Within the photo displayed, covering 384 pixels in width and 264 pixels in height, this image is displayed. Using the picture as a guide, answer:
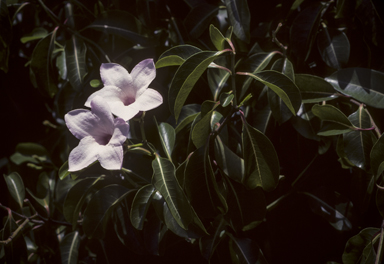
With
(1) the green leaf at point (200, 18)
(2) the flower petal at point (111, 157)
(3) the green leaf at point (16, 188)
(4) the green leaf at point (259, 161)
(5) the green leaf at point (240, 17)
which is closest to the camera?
(2) the flower petal at point (111, 157)

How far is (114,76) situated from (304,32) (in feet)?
2.04

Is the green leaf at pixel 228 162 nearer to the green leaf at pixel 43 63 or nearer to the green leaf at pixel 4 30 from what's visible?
the green leaf at pixel 43 63

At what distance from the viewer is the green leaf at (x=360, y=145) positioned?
830mm

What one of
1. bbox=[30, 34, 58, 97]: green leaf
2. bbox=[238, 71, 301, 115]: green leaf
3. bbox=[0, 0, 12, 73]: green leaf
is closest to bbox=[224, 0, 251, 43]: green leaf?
bbox=[238, 71, 301, 115]: green leaf

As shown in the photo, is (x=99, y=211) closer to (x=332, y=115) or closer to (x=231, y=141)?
(x=231, y=141)

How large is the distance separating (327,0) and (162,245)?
3.28 ft

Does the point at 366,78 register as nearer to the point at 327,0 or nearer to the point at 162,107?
the point at 327,0

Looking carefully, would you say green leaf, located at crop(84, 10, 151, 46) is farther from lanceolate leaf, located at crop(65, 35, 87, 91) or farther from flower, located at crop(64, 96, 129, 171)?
flower, located at crop(64, 96, 129, 171)

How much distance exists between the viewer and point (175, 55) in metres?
0.77

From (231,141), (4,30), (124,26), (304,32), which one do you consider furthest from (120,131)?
(4,30)

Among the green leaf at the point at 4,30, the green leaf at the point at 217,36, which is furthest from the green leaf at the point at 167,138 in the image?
the green leaf at the point at 4,30

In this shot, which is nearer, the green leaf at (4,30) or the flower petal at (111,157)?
the flower petal at (111,157)

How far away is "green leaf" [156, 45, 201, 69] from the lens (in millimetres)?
768

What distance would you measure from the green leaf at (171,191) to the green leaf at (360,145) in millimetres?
500
